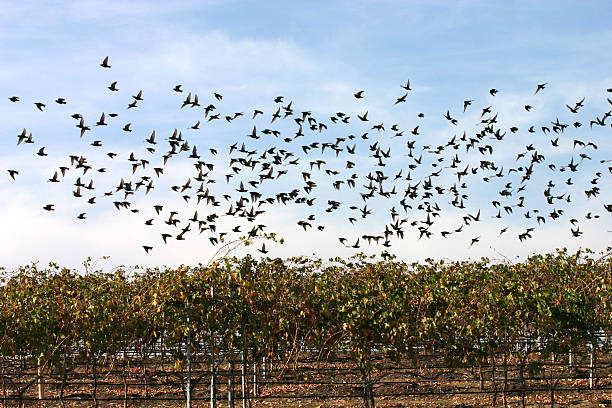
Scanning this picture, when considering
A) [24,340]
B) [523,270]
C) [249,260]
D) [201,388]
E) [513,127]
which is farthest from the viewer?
[201,388]

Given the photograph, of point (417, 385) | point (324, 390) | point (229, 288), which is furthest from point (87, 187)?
point (417, 385)

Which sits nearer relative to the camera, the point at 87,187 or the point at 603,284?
the point at 603,284

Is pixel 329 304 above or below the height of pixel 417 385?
above

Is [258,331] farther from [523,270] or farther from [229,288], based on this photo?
[523,270]

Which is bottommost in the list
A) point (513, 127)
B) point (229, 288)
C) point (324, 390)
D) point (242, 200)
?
point (324, 390)

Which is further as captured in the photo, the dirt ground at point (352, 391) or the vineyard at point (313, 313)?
the dirt ground at point (352, 391)

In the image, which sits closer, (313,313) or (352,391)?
(313,313)

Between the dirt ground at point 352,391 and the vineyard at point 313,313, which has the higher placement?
the vineyard at point 313,313

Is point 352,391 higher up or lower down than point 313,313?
lower down

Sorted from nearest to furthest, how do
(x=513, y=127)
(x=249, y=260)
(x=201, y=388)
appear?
(x=249, y=260)
(x=513, y=127)
(x=201, y=388)

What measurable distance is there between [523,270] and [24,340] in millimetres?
10572

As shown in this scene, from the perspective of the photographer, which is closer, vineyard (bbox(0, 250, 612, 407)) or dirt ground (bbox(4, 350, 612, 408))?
vineyard (bbox(0, 250, 612, 407))

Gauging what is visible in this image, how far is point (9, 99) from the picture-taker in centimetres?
1348

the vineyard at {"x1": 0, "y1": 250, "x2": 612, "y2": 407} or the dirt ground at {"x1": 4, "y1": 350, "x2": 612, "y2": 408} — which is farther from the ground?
the vineyard at {"x1": 0, "y1": 250, "x2": 612, "y2": 407}
